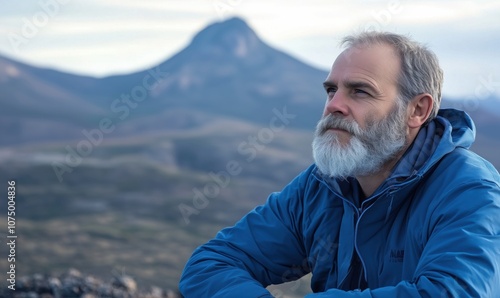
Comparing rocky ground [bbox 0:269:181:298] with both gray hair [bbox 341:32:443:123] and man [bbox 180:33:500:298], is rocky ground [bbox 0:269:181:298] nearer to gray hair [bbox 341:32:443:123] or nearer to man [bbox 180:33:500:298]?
man [bbox 180:33:500:298]

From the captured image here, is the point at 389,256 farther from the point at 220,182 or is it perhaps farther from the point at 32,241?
the point at 220,182

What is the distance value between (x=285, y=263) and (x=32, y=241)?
72.9 ft

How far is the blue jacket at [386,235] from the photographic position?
227cm

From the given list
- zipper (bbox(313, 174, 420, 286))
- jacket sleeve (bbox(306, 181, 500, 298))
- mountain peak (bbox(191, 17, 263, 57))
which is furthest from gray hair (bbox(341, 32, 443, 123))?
mountain peak (bbox(191, 17, 263, 57))

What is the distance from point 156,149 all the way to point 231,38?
5111cm

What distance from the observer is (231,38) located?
323 feet

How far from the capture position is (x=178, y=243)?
1007 inches

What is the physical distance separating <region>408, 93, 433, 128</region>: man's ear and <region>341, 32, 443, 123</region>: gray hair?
0.02 meters

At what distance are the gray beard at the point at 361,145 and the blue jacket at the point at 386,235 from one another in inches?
3.2

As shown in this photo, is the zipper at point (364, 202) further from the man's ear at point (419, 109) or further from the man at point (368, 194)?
the man's ear at point (419, 109)

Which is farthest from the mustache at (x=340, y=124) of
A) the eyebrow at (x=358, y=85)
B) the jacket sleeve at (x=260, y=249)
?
the jacket sleeve at (x=260, y=249)

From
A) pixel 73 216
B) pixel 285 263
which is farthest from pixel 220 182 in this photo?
pixel 285 263

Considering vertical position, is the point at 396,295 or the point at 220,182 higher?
the point at 220,182

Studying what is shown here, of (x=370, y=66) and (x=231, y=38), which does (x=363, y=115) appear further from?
(x=231, y=38)
